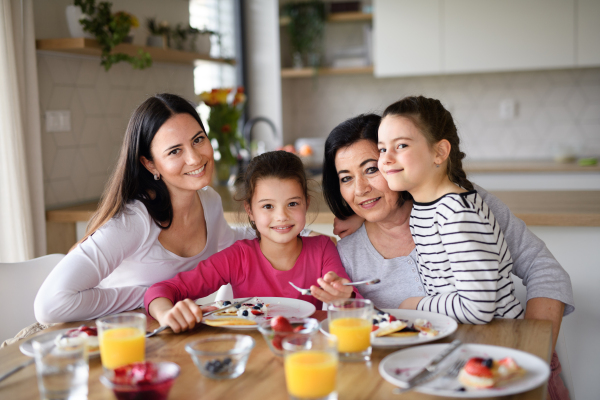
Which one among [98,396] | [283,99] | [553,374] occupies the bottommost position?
[553,374]

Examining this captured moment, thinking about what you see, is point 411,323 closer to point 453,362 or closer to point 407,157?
point 453,362

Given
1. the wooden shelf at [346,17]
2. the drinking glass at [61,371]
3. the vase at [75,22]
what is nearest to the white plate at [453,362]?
the drinking glass at [61,371]

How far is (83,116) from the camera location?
8.95ft

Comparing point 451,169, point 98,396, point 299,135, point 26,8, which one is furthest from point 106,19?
point 299,135

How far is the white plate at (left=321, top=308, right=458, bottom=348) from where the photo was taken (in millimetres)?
1067

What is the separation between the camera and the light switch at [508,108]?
4.33m

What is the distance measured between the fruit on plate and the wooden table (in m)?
0.04

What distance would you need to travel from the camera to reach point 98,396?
0.93 metres

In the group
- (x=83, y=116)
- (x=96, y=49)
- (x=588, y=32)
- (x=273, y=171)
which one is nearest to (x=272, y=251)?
(x=273, y=171)

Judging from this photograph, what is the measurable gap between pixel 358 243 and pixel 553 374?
1.94 feet

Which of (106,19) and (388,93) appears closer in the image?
(106,19)

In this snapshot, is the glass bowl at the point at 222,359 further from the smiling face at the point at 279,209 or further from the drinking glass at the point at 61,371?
→ the smiling face at the point at 279,209

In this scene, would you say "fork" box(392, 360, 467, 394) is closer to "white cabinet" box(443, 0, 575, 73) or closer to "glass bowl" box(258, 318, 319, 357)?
"glass bowl" box(258, 318, 319, 357)

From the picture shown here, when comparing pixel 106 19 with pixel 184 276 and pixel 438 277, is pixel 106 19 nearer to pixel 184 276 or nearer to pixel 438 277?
pixel 184 276
